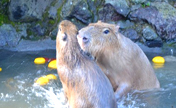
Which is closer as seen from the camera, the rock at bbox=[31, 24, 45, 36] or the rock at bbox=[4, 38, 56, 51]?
the rock at bbox=[4, 38, 56, 51]

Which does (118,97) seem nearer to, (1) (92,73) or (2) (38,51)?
(1) (92,73)

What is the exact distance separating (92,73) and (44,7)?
378 cm

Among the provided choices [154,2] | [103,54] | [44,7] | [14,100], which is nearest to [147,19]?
[154,2]

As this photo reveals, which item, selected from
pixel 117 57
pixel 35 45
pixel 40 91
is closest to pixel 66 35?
pixel 117 57

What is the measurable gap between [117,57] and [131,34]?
8.59ft

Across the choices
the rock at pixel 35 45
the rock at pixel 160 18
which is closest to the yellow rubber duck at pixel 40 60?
the rock at pixel 35 45

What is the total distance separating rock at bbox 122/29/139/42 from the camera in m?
6.49

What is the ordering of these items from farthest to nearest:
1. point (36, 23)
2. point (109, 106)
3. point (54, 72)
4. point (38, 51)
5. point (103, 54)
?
point (36, 23) < point (38, 51) < point (54, 72) < point (103, 54) < point (109, 106)

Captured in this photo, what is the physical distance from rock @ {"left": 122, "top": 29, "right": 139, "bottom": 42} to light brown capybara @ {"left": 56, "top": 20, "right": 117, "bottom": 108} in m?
3.19

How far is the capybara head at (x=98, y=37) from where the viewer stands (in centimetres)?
373

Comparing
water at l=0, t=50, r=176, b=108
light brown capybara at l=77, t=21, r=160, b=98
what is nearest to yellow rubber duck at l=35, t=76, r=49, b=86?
water at l=0, t=50, r=176, b=108

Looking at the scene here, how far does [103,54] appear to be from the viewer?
12.9 ft

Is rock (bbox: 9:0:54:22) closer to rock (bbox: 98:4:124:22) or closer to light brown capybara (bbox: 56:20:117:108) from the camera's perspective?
rock (bbox: 98:4:124:22)

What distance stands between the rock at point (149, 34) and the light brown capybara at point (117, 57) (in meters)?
2.26
